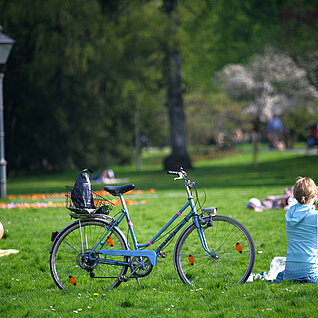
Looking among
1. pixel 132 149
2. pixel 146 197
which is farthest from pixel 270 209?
pixel 132 149

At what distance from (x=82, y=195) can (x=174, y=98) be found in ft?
66.3

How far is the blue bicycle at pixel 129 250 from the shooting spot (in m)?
5.46

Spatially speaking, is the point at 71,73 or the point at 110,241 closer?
the point at 110,241

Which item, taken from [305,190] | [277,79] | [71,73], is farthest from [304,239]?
[277,79]

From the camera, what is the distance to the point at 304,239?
5.55 metres

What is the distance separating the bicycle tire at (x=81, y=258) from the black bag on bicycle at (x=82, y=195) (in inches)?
7.1

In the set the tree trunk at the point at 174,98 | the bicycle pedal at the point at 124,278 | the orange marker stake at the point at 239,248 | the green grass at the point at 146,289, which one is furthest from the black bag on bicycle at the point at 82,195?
the tree trunk at the point at 174,98

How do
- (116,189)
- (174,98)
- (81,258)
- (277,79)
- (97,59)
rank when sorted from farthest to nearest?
(277,79) < (97,59) < (174,98) < (81,258) < (116,189)

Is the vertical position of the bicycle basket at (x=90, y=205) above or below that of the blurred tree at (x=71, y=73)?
below

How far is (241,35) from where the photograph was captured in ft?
102

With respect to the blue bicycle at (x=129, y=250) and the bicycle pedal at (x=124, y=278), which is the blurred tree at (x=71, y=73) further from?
the bicycle pedal at (x=124, y=278)

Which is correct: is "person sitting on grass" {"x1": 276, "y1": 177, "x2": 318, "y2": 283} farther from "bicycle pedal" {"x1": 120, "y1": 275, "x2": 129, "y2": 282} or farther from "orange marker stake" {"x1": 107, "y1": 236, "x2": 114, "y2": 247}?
"orange marker stake" {"x1": 107, "y1": 236, "x2": 114, "y2": 247}

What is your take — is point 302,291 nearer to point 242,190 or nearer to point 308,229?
point 308,229

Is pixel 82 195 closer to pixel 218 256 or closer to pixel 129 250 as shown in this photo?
pixel 129 250
